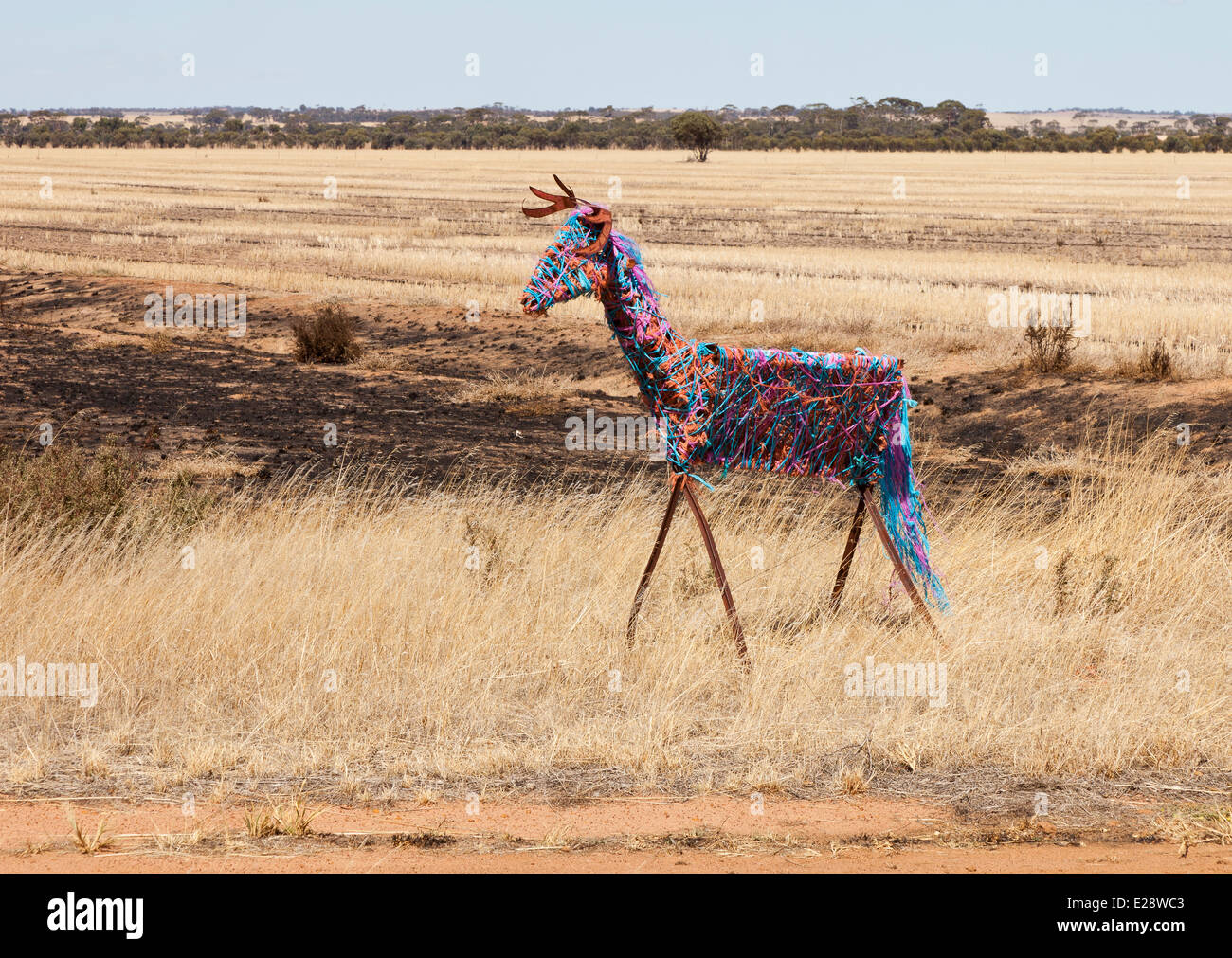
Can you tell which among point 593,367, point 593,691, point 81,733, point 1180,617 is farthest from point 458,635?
point 593,367

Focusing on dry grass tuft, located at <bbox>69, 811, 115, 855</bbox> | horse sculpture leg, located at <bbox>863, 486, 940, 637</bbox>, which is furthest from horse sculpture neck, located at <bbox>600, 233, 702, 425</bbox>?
dry grass tuft, located at <bbox>69, 811, 115, 855</bbox>

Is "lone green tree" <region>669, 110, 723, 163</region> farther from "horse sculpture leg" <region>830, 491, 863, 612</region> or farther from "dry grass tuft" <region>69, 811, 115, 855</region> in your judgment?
"dry grass tuft" <region>69, 811, 115, 855</region>

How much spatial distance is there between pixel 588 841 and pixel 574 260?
10.3 feet

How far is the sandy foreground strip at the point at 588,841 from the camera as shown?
4.93 meters

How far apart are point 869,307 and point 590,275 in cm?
1805

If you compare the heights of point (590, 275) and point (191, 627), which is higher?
point (590, 275)

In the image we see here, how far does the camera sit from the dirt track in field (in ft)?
50.6

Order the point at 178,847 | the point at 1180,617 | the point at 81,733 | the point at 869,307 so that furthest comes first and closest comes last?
1. the point at 869,307
2. the point at 1180,617
3. the point at 81,733
4. the point at 178,847

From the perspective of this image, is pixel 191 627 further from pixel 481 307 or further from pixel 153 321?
pixel 153 321

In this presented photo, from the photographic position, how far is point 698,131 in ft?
354

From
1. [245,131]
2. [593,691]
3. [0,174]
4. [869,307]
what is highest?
[245,131]

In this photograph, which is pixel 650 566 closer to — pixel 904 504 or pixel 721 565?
pixel 721 565

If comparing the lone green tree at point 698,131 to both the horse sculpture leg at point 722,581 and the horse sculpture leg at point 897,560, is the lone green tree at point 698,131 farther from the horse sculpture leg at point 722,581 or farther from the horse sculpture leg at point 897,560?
the horse sculpture leg at point 722,581

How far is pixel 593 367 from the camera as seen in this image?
842 inches
